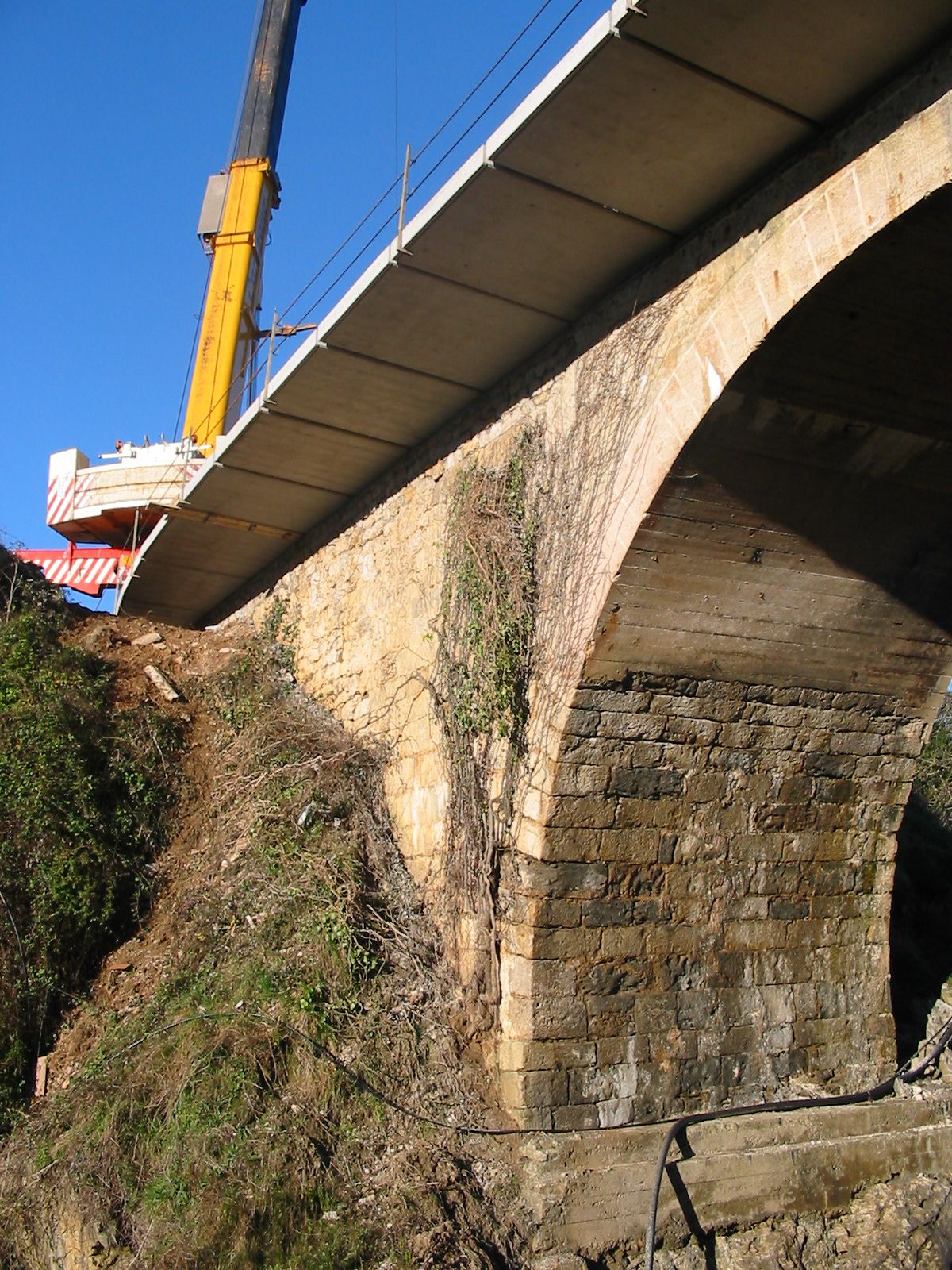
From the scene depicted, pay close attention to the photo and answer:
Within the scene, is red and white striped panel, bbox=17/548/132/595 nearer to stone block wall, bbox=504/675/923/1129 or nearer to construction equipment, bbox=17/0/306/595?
construction equipment, bbox=17/0/306/595

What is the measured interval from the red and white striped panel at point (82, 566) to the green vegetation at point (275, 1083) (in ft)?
31.0

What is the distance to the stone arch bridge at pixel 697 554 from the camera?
4.15 m

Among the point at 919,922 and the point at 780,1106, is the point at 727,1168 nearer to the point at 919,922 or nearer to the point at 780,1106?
the point at 780,1106

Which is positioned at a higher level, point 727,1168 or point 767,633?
point 767,633

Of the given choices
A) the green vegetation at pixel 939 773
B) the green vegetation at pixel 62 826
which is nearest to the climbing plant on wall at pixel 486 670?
the green vegetation at pixel 62 826

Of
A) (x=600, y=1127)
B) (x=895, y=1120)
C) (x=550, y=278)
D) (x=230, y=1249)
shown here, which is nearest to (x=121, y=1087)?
(x=230, y=1249)

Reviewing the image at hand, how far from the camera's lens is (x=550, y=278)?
5242mm

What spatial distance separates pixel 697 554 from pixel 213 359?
1069cm

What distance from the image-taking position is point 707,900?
5.66 meters

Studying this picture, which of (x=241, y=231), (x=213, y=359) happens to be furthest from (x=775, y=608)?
(x=241, y=231)

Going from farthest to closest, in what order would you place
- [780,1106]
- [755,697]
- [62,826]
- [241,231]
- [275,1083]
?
[241,231] < [62,826] < [755,697] < [780,1106] < [275,1083]

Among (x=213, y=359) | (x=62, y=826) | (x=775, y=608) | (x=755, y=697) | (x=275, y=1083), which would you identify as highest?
(x=213, y=359)

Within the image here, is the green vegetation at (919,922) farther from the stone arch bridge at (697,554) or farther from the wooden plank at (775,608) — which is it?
the wooden plank at (775,608)

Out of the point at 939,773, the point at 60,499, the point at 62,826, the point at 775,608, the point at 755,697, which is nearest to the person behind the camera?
the point at 775,608
